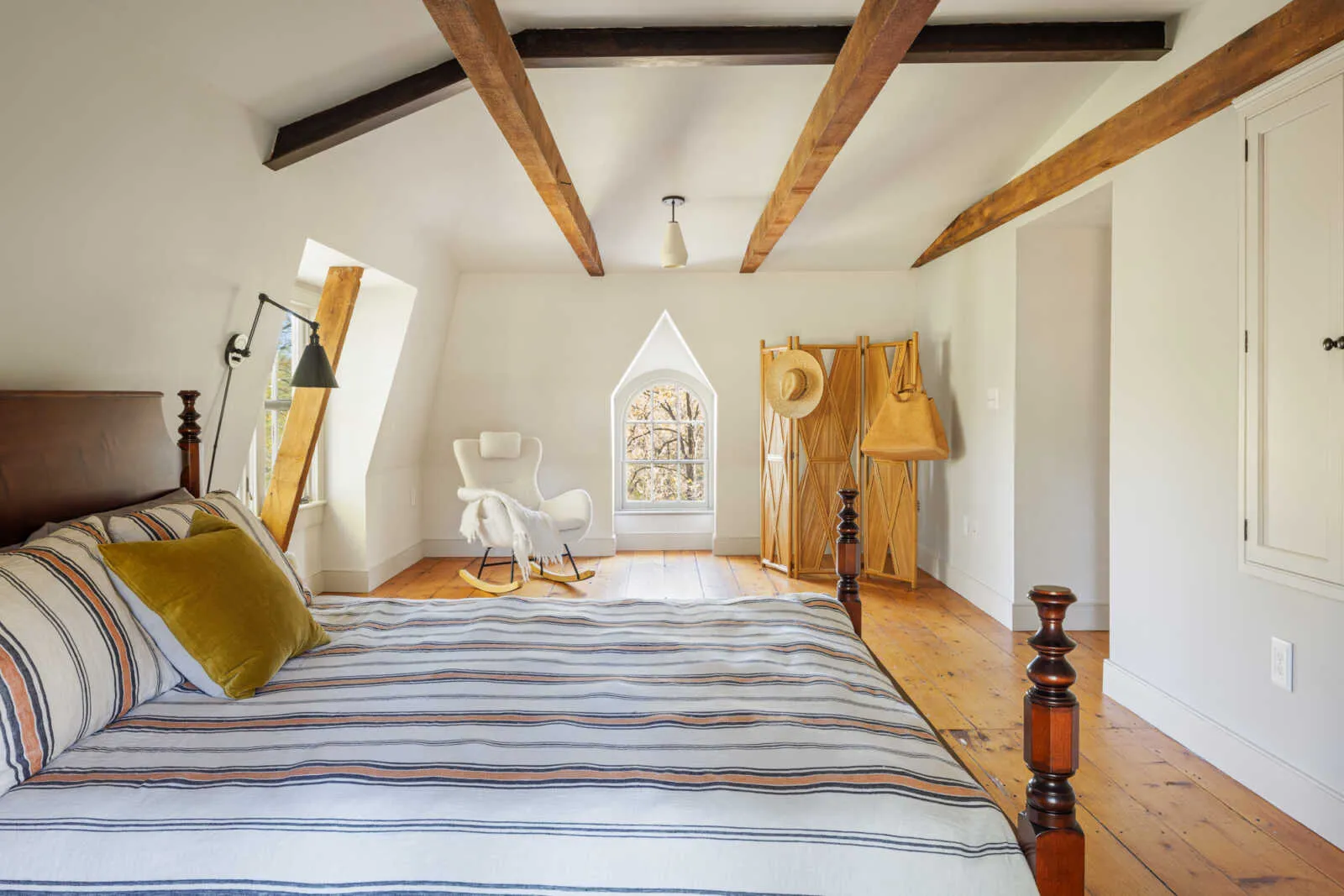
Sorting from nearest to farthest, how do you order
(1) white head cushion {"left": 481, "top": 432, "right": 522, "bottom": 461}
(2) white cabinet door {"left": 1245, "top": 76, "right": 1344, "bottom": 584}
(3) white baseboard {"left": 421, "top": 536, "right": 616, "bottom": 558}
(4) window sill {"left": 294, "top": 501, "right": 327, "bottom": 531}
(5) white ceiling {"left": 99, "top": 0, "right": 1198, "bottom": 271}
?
(2) white cabinet door {"left": 1245, "top": 76, "right": 1344, "bottom": 584} → (5) white ceiling {"left": 99, "top": 0, "right": 1198, "bottom": 271} → (4) window sill {"left": 294, "top": 501, "right": 327, "bottom": 531} → (1) white head cushion {"left": 481, "top": 432, "right": 522, "bottom": 461} → (3) white baseboard {"left": 421, "top": 536, "right": 616, "bottom": 558}

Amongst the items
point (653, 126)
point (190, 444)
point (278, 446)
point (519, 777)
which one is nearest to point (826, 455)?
point (653, 126)

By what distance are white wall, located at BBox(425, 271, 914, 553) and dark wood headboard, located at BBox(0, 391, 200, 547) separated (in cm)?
320

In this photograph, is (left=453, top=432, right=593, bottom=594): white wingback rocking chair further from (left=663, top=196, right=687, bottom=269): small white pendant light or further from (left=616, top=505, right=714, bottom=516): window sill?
(left=663, top=196, right=687, bottom=269): small white pendant light

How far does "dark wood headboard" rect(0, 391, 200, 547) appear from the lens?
1774 millimetres

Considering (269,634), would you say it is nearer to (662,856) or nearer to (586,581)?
(662,856)

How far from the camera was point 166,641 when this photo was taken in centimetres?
159

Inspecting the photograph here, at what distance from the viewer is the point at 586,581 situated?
510 centimetres

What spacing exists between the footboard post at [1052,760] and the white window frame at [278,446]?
358 centimetres

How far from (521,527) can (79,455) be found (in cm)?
277

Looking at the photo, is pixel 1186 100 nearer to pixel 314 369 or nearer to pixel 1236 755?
pixel 1236 755

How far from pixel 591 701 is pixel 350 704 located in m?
0.47

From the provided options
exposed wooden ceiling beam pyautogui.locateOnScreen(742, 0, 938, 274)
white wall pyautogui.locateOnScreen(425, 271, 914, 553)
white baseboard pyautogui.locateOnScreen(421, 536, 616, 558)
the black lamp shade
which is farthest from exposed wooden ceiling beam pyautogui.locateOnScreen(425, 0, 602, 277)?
white baseboard pyautogui.locateOnScreen(421, 536, 616, 558)

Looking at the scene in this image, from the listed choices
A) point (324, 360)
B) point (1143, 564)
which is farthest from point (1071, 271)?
point (324, 360)

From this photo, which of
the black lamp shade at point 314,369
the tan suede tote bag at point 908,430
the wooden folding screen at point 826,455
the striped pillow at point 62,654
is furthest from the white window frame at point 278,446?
the tan suede tote bag at point 908,430
